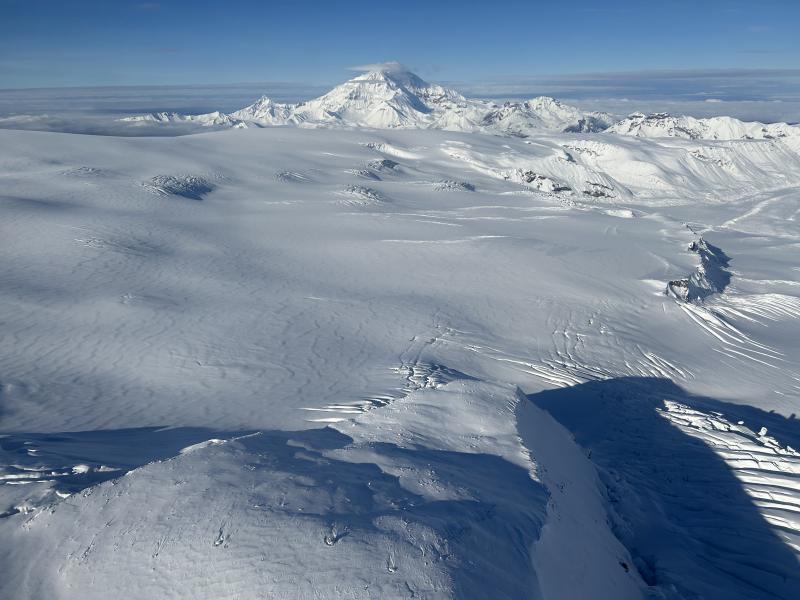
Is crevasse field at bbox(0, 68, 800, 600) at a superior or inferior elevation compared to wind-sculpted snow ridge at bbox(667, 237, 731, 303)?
superior

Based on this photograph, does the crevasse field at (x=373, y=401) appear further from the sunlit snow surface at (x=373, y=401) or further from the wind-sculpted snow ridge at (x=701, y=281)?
the wind-sculpted snow ridge at (x=701, y=281)

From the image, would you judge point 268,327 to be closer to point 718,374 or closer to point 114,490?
point 114,490

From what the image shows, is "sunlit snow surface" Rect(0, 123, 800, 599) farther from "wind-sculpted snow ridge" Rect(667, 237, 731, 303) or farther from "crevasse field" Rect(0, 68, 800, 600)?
"wind-sculpted snow ridge" Rect(667, 237, 731, 303)

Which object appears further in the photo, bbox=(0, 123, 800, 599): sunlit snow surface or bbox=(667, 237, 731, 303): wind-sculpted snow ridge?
bbox=(667, 237, 731, 303): wind-sculpted snow ridge

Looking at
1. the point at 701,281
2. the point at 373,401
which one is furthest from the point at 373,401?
the point at 701,281

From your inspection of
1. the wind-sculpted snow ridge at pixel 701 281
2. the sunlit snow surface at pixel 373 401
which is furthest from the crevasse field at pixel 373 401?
the wind-sculpted snow ridge at pixel 701 281

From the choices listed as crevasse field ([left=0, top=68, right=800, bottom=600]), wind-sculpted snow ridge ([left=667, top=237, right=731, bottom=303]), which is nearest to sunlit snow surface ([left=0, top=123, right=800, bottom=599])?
crevasse field ([left=0, top=68, right=800, bottom=600])
